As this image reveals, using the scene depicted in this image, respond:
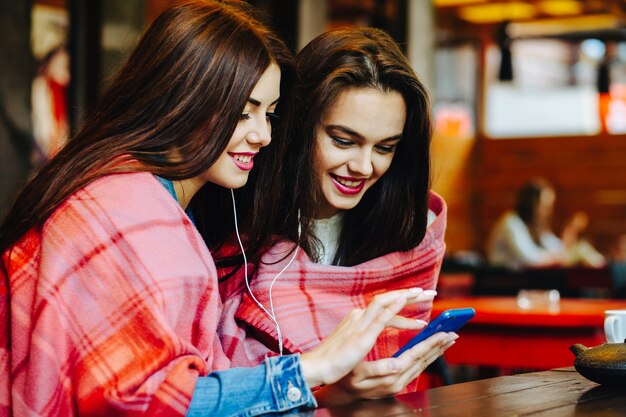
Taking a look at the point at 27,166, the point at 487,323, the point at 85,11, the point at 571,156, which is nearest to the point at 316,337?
the point at 487,323

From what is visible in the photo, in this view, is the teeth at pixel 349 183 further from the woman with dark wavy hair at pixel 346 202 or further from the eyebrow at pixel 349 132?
the eyebrow at pixel 349 132

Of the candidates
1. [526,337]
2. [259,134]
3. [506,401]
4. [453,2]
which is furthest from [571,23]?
[506,401]

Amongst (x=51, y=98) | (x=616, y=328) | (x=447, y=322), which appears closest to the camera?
(x=447, y=322)

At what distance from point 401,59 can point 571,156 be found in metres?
9.34

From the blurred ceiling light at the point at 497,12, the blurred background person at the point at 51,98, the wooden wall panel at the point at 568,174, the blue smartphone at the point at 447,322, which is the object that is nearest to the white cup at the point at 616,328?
the blue smartphone at the point at 447,322

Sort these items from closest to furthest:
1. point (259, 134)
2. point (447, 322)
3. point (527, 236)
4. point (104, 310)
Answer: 1. point (104, 310)
2. point (447, 322)
3. point (259, 134)
4. point (527, 236)

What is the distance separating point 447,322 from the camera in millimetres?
1771

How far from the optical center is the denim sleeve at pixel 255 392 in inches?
63.7

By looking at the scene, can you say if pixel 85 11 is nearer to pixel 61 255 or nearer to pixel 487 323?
pixel 487 323

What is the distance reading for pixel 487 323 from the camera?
12.5ft

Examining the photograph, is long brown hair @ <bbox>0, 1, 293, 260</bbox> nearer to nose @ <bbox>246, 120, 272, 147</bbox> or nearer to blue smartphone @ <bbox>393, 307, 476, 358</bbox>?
nose @ <bbox>246, 120, 272, 147</bbox>

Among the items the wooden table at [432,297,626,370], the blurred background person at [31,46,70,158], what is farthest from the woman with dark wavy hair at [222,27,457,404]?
the blurred background person at [31,46,70,158]

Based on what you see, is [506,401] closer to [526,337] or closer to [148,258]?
[148,258]

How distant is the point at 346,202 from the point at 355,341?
0.68 m
